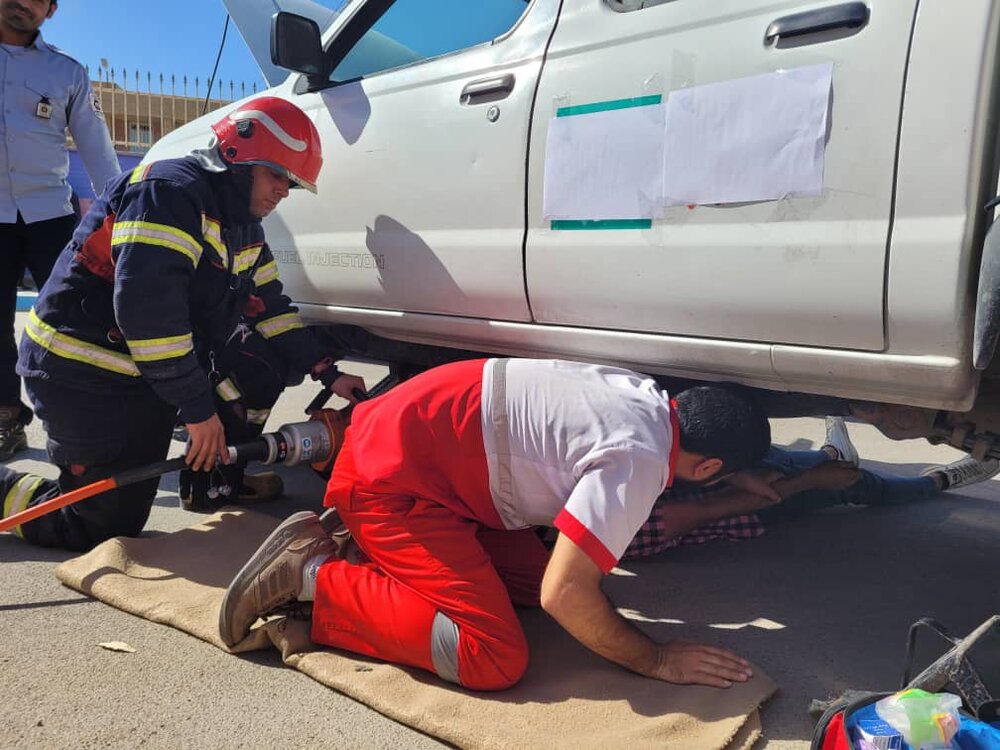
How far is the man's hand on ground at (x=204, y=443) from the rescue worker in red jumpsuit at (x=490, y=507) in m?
0.49

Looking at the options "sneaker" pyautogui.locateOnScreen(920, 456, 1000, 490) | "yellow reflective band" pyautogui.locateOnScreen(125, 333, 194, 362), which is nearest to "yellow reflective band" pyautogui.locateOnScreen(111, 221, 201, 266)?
A: "yellow reflective band" pyautogui.locateOnScreen(125, 333, 194, 362)

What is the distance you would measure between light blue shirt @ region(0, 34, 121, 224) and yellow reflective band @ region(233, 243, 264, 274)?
3.30ft

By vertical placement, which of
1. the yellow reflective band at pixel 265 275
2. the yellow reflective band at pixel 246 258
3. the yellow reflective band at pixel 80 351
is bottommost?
the yellow reflective band at pixel 80 351

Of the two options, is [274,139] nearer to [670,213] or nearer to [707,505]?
[670,213]

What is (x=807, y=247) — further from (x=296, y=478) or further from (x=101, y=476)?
(x=296, y=478)

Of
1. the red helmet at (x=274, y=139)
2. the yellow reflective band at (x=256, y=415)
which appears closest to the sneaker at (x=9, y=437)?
the yellow reflective band at (x=256, y=415)

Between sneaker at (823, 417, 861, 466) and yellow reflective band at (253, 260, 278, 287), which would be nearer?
yellow reflective band at (253, 260, 278, 287)

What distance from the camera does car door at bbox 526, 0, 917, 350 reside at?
1.68 meters

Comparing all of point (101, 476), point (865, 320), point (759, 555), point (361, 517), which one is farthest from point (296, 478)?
point (865, 320)

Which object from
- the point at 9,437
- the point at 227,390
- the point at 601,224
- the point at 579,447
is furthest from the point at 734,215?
the point at 9,437

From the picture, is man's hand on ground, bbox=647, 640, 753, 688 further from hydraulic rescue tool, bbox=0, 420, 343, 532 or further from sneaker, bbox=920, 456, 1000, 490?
sneaker, bbox=920, 456, 1000, 490

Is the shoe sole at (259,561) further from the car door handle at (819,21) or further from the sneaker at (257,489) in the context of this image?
the car door handle at (819,21)

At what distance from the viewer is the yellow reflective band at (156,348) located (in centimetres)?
240

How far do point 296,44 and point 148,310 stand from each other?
44.6 inches
